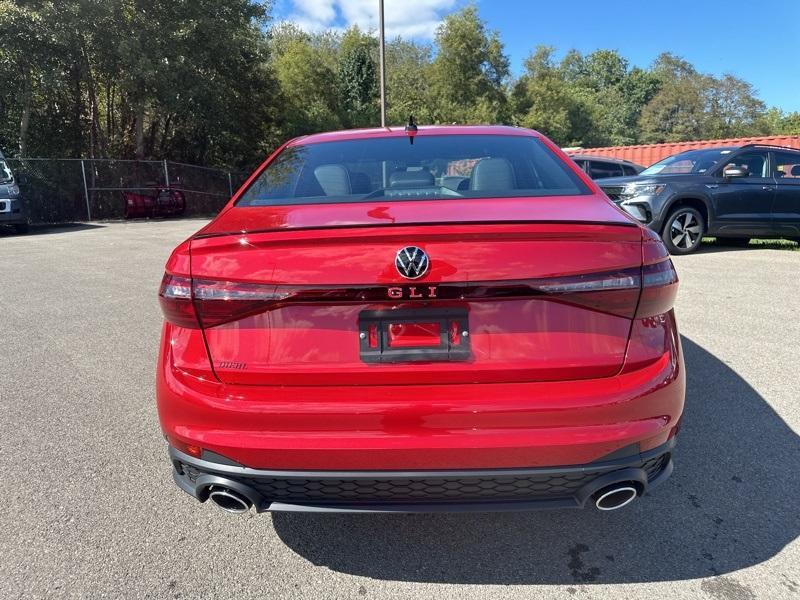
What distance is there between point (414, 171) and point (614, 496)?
169 cm

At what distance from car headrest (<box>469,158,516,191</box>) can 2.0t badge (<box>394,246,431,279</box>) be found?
0.81 m

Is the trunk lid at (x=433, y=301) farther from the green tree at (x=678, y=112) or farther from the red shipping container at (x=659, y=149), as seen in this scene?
the green tree at (x=678, y=112)

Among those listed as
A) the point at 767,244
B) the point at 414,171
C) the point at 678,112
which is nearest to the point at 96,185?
the point at 767,244

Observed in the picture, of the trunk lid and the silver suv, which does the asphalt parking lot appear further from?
the silver suv

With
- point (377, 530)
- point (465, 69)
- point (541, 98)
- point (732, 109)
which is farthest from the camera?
point (732, 109)

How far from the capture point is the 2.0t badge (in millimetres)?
1779

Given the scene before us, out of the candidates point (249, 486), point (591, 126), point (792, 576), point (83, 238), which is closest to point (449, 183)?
point (249, 486)

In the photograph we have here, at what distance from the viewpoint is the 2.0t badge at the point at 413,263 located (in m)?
1.78

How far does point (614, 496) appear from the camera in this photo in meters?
1.93

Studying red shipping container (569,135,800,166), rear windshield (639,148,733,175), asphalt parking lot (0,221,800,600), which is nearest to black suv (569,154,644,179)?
rear windshield (639,148,733,175)

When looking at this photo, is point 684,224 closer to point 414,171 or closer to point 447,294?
point 414,171

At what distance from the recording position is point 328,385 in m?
1.86

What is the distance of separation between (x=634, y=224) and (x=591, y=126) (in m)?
61.5

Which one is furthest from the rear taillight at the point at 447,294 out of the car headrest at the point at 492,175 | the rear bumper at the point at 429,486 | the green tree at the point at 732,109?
the green tree at the point at 732,109
